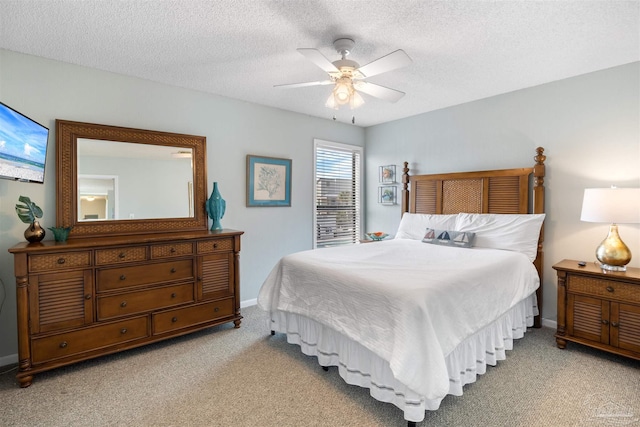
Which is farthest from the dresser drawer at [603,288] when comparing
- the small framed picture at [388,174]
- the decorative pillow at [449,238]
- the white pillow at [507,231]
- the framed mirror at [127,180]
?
the framed mirror at [127,180]

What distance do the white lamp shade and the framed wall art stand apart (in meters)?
3.23

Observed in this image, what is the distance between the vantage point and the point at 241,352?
9.13ft

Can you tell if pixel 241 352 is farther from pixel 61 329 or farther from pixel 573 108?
pixel 573 108

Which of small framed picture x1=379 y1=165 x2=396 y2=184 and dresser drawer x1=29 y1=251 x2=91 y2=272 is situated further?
small framed picture x1=379 y1=165 x2=396 y2=184

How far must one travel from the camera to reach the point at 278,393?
7.18 ft

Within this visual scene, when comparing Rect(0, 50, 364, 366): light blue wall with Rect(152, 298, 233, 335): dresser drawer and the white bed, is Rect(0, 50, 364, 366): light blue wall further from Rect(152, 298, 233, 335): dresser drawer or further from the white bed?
the white bed

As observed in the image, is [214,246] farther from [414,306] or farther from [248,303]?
[414,306]

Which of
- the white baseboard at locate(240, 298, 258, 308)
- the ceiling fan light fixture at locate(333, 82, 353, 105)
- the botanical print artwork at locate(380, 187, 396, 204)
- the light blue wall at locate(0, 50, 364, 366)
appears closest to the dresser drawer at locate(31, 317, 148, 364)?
the light blue wall at locate(0, 50, 364, 366)

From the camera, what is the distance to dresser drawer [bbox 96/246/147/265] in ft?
8.41

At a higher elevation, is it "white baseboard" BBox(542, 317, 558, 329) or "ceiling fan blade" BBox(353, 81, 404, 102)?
"ceiling fan blade" BBox(353, 81, 404, 102)

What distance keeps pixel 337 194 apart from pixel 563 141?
9.47 ft

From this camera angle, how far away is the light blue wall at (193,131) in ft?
8.56

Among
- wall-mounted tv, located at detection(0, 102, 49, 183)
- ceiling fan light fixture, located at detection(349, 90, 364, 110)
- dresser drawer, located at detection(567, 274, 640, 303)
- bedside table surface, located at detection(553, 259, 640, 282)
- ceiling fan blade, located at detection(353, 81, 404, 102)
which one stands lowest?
dresser drawer, located at detection(567, 274, 640, 303)

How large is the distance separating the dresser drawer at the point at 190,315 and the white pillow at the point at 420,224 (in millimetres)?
2341
